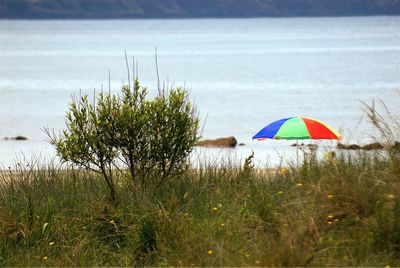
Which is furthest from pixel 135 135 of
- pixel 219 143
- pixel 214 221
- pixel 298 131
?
pixel 219 143

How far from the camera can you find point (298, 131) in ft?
40.0

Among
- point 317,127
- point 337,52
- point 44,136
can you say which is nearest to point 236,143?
point 44,136

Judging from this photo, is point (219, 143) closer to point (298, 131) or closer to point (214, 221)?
point (298, 131)

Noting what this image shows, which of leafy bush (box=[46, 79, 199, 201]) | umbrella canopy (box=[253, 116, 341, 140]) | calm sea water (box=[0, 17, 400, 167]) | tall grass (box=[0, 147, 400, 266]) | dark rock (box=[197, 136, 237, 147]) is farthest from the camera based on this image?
calm sea water (box=[0, 17, 400, 167])

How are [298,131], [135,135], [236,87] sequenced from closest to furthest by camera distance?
[135,135] < [298,131] < [236,87]

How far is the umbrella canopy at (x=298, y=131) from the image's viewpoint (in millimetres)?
12156

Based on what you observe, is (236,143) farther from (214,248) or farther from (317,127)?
(214,248)

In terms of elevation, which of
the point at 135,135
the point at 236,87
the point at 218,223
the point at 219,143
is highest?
the point at 236,87

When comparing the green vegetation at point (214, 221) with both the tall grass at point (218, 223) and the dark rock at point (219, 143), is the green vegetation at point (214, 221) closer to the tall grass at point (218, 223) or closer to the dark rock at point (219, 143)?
the tall grass at point (218, 223)

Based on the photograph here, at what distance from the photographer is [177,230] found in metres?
9.03

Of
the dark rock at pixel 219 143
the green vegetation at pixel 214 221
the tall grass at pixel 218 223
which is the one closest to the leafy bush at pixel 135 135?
the green vegetation at pixel 214 221

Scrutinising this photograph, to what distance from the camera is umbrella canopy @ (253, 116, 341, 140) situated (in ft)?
39.9

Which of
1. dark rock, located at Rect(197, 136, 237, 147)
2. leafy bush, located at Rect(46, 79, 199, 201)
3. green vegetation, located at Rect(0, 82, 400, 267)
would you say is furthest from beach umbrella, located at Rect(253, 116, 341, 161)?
dark rock, located at Rect(197, 136, 237, 147)

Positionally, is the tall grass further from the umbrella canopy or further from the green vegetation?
the umbrella canopy
